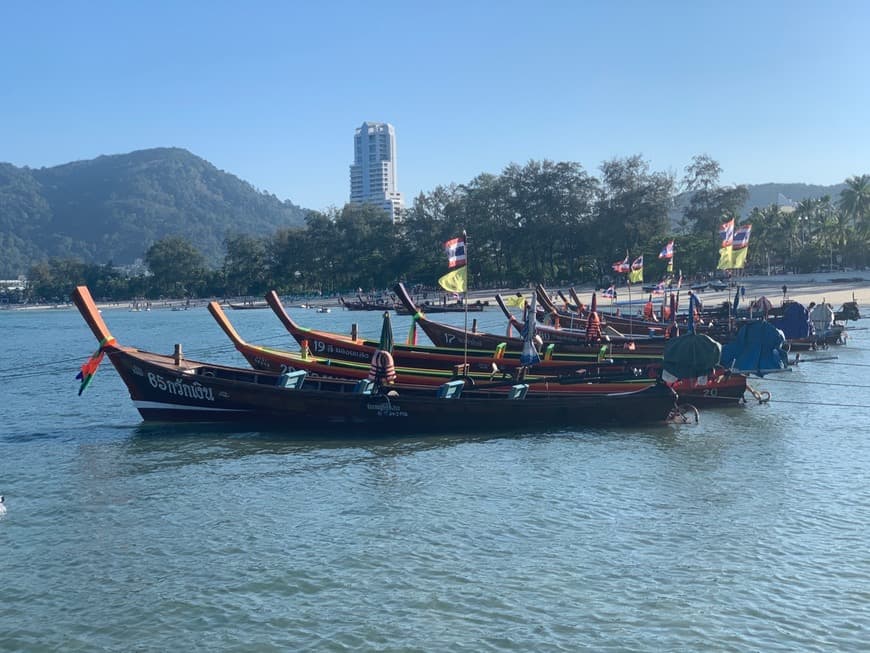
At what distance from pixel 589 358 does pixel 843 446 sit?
11092mm

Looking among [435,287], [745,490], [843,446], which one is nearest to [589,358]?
[843,446]

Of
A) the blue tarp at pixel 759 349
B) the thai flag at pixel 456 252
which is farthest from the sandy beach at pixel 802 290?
the thai flag at pixel 456 252

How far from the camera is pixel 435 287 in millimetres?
112750

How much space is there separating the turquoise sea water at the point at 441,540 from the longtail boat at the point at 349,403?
74 centimetres

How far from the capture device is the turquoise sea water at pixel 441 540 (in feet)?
38.4

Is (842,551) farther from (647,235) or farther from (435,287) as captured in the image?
(435,287)

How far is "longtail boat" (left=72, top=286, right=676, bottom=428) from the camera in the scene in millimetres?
23641

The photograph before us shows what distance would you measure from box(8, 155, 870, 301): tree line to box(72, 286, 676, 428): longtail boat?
70.2 meters

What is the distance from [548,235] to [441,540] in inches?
3554

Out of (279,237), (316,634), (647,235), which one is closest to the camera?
(316,634)

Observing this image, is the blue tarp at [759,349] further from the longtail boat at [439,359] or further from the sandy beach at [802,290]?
the sandy beach at [802,290]

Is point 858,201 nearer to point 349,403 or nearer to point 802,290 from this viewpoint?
point 802,290

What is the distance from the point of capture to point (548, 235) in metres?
103

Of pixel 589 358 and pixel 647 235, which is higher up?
pixel 647 235
